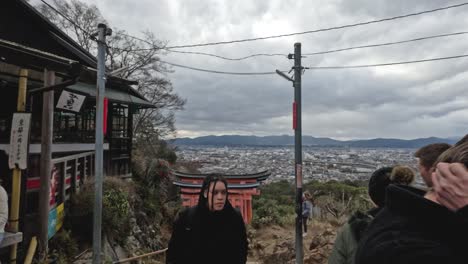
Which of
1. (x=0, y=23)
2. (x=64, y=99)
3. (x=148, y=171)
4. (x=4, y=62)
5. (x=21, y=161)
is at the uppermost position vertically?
(x=0, y=23)

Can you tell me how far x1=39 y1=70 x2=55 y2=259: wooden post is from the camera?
15.7 feet

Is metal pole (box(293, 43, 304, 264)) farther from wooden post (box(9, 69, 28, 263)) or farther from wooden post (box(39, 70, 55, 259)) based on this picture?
wooden post (box(9, 69, 28, 263))

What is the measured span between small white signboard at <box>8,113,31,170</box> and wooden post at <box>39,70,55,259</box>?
2.94 feet

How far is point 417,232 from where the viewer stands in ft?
2.66

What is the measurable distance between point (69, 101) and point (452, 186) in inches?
233

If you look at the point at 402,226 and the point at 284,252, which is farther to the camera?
the point at 284,252

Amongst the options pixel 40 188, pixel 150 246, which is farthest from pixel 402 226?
pixel 150 246

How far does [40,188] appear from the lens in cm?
488

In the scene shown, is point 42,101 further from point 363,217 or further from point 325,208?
point 325,208

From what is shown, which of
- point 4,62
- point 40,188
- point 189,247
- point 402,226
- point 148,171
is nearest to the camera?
point 402,226

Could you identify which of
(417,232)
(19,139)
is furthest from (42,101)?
(417,232)

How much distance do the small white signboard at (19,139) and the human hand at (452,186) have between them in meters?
4.84

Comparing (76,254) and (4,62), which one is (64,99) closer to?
(4,62)

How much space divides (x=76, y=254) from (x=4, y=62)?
372 centimetres
